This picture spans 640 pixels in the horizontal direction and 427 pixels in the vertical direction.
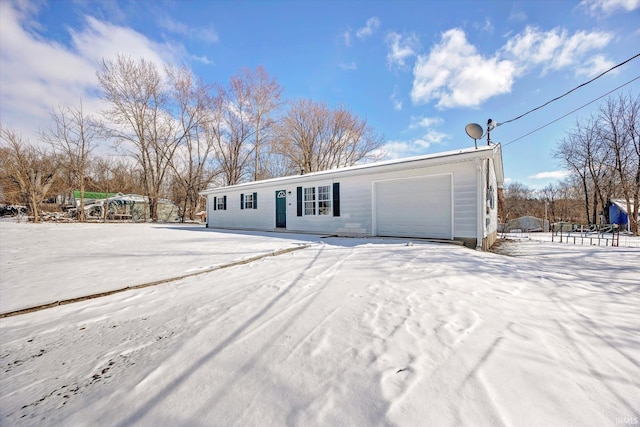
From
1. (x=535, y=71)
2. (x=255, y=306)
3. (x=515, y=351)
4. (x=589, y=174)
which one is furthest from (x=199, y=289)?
(x=589, y=174)

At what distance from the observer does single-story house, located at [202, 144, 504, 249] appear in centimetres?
685

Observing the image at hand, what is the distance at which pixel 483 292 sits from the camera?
9.70ft

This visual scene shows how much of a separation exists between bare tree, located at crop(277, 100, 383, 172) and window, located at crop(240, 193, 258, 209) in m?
10.3

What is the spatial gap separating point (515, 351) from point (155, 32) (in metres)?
17.7

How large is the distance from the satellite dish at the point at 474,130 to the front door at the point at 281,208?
25.0 ft

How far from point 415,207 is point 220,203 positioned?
38.0 feet

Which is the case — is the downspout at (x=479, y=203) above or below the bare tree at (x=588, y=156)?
below

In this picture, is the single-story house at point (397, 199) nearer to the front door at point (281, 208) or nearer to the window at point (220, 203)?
the front door at point (281, 208)

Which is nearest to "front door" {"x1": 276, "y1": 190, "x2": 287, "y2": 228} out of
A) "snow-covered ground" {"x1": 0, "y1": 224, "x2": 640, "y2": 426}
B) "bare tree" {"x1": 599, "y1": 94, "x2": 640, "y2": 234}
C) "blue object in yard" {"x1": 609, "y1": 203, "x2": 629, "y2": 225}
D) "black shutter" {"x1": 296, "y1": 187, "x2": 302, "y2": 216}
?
"black shutter" {"x1": 296, "y1": 187, "x2": 302, "y2": 216}

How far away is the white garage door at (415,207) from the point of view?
24.2 ft

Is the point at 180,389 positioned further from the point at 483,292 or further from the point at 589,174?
the point at 589,174

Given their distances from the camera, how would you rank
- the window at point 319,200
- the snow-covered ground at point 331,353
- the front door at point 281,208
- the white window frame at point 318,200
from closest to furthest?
the snow-covered ground at point 331,353 → the window at point 319,200 → the white window frame at point 318,200 → the front door at point 281,208

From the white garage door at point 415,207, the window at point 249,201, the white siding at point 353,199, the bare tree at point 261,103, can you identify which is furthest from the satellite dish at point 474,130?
the bare tree at point 261,103

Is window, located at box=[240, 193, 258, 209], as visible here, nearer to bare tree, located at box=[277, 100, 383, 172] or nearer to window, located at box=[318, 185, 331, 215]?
window, located at box=[318, 185, 331, 215]
